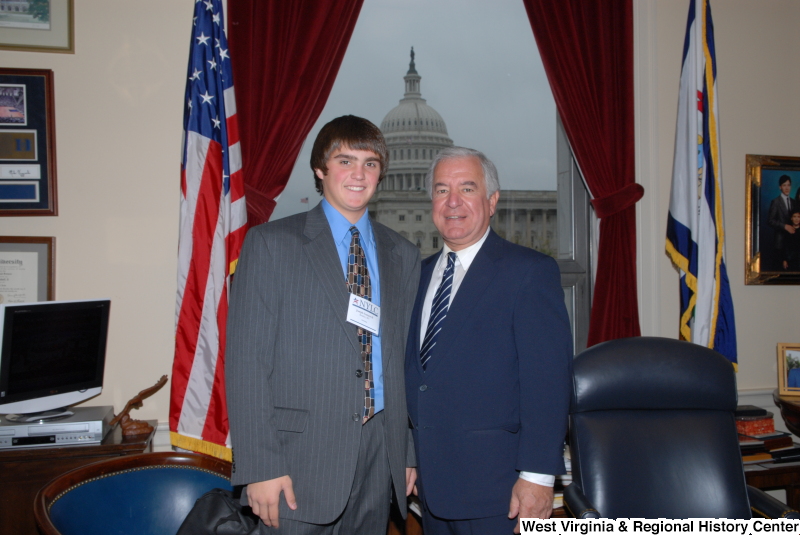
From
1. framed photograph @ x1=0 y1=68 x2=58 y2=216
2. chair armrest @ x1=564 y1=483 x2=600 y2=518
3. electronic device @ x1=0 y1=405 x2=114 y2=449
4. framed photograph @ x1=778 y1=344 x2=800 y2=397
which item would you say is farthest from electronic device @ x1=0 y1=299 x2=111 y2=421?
framed photograph @ x1=778 y1=344 x2=800 y2=397

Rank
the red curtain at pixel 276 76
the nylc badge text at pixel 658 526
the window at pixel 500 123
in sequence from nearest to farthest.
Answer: the nylc badge text at pixel 658 526 → the red curtain at pixel 276 76 → the window at pixel 500 123

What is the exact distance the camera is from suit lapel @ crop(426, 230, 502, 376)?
1.70m

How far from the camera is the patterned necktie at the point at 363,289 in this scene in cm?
160

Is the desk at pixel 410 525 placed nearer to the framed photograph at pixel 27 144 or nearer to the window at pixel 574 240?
the window at pixel 574 240

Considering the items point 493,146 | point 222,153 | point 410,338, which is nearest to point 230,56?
point 222,153

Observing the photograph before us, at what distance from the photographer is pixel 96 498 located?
1.76m

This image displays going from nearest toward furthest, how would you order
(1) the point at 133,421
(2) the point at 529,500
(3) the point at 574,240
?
(2) the point at 529,500 → (1) the point at 133,421 → (3) the point at 574,240

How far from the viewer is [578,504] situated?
5.76 feet

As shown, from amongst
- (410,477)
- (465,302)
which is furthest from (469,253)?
(410,477)

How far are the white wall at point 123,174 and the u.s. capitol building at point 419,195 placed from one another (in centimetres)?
121

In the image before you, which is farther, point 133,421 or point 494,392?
point 133,421

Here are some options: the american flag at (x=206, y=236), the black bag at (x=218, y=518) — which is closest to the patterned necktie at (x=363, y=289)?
the black bag at (x=218, y=518)

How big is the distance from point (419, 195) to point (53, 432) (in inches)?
87.2

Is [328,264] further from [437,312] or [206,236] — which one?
[206,236]
